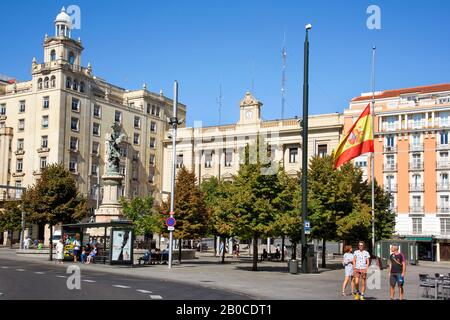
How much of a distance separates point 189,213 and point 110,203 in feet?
20.7

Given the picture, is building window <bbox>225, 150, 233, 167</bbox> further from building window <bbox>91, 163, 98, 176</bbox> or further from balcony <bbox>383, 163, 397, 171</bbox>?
balcony <bbox>383, 163, 397, 171</bbox>

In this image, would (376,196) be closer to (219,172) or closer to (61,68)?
(219,172)

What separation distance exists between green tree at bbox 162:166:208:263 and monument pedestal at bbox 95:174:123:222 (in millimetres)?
3578

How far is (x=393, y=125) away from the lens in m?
71.0

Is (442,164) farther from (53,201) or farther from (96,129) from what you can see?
(96,129)

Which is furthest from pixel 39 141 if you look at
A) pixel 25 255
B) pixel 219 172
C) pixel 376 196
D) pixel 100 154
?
pixel 376 196

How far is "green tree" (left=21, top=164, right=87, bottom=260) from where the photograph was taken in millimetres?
44219

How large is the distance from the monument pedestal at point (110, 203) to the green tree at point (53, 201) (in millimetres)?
3361

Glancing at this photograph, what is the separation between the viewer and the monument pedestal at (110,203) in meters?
42.4

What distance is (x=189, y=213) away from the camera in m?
40.5

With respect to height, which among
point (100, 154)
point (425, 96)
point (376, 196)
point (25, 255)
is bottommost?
point (25, 255)

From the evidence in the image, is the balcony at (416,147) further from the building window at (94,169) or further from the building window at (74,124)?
the building window at (74,124)

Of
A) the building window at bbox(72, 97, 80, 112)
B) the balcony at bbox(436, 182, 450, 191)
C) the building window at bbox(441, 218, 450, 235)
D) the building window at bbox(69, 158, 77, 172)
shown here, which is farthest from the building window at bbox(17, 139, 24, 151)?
the building window at bbox(441, 218, 450, 235)

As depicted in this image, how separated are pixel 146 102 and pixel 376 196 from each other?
149ft
